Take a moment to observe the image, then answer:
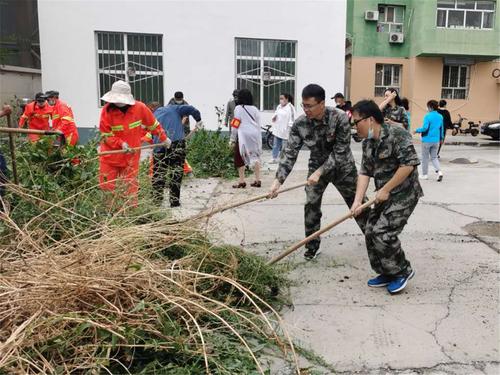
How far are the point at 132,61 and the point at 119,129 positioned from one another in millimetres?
8530

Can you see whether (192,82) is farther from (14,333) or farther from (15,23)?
(14,333)

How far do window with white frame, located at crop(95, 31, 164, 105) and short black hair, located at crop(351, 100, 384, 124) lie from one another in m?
10.2

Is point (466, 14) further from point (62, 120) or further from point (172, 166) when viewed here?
point (62, 120)

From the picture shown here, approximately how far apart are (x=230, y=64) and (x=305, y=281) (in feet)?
34.0

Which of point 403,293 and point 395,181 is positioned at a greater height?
point 395,181

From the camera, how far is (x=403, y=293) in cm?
355

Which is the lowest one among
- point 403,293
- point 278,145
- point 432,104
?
point 403,293

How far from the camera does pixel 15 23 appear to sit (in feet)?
53.3

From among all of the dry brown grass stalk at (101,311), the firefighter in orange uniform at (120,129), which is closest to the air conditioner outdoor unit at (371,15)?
the firefighter in orange uniform at (120,129)

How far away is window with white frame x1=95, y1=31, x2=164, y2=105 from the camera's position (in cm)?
1270

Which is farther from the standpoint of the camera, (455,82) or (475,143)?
(455,82)

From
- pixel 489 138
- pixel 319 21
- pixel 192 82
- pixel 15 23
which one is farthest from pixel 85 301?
pixel 489 138

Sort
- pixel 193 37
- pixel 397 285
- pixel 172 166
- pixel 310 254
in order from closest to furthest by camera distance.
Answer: pixel 397 285 < pixel 310 254 < pixel 172 166 < pixel 193 37

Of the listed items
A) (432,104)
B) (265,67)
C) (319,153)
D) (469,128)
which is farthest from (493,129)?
(319,153)
